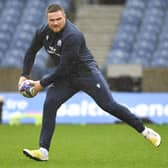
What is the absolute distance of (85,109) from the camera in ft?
67.3

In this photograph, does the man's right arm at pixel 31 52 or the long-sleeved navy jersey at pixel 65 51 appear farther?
the man's right arm at pixel 31 52

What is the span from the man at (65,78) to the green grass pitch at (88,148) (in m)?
0.37

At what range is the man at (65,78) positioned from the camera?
9477mm

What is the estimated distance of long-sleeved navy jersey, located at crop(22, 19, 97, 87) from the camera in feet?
31.0

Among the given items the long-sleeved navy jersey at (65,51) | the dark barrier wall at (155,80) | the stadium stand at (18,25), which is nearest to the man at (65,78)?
the long-sleeved navy jersey at (65,51)

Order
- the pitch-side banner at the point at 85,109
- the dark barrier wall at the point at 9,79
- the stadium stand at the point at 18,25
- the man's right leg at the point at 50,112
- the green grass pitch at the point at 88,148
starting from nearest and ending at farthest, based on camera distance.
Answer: the green grass pitch at the point at 88,148, the man's right leg at the point at 50,112, the pitch-side banner at the point at 85,109, the dark barrier wall at the point at 9,79, the stadium stand at the point at 18,25

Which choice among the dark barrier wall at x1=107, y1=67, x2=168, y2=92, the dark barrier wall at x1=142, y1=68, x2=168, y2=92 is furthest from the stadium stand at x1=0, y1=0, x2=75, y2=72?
the dark barrier wall at x1=142, y1=68, x2=168, y2=92

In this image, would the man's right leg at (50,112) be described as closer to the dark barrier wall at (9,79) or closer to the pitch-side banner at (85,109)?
the pitch-side banner at (85,109)

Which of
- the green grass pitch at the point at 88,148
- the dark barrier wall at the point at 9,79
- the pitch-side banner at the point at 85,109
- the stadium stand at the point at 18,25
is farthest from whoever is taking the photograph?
the stadium stand at the point at 18,25

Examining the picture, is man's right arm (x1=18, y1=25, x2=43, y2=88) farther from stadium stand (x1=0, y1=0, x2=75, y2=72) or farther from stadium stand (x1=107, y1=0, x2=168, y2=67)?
stadium stand (x1=0, y1=0, x2=75, y2=72)

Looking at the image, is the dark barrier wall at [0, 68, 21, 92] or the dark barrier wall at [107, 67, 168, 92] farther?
the dark barrier wall at [0, 68, 21, 92]

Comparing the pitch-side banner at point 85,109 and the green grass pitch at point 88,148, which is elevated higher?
the green grass pitch at point 88,148

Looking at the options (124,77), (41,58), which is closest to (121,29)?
(41,58)

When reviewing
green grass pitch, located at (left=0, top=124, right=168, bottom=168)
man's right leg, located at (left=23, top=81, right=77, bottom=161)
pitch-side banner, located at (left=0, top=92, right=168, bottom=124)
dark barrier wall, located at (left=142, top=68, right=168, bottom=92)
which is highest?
→ man's right leg, located at (left=23, top=81, right=77, bottom=161)
